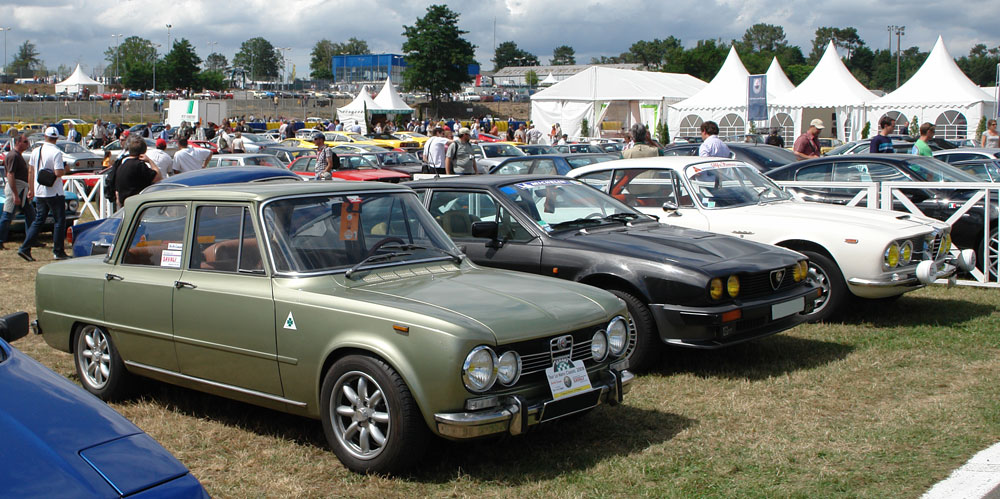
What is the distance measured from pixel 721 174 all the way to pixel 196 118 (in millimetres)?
42277

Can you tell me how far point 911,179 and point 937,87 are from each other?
2611cm

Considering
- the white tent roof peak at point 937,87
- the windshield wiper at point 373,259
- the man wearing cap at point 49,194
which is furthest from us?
the white tent roof peak at point 937,87

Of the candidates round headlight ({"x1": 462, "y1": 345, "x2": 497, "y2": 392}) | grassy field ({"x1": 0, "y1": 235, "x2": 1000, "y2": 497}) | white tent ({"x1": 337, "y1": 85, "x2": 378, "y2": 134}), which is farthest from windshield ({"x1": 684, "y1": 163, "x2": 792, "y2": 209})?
white tent ({"x1": 337, "y1": 85, "x2": 378, "y2": 134})

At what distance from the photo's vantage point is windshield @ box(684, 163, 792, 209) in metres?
8.66

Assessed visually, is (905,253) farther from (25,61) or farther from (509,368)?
(25,61)

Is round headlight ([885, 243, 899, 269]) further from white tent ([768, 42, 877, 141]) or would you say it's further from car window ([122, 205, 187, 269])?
white tent ([768, 42, 877, 141])

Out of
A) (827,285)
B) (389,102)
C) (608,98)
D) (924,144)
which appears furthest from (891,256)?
(389,102)

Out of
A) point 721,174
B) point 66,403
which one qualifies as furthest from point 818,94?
point 66,403

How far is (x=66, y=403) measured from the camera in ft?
8.72

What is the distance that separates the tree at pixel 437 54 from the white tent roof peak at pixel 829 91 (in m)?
55.9

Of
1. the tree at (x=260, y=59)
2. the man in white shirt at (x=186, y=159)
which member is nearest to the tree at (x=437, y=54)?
the man in white shirt at (x=186, y=159)

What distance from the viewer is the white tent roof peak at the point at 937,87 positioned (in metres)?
32.6

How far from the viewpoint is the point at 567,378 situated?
4535 millimetres

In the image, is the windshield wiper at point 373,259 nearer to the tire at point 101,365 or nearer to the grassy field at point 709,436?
the grassy field at point 709,436
